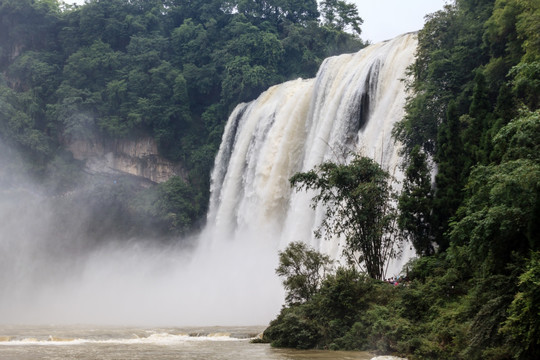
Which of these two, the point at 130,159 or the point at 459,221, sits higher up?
the point at 130,159

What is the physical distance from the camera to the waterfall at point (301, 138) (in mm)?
25859

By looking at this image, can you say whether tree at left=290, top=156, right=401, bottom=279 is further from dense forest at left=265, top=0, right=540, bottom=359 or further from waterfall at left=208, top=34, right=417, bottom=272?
waterfall at left=208, top=34, right=417, bottom=272

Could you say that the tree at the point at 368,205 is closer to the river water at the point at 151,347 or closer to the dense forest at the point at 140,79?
the river water at the point at 151,347

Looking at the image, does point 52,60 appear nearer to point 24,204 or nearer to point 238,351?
point 24,204

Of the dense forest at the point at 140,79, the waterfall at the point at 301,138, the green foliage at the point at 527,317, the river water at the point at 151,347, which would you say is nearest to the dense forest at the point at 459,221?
the green foliage at the point at 527,317

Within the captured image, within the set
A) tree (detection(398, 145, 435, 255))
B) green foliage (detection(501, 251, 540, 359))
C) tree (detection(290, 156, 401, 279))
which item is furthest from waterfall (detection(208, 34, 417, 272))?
green foliage (detection(501, 251, 540, 359))

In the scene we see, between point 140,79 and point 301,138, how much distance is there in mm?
22791

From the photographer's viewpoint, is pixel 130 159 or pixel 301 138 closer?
pixel 301 138

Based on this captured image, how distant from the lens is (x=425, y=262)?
17.0 m

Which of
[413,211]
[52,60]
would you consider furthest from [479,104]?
[52,60]

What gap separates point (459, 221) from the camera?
1438 cm

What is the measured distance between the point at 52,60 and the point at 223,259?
2603 centimetres

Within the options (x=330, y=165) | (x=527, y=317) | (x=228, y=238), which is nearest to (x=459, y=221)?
(x=527, y=317)

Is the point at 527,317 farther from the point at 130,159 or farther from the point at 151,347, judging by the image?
the point at 130,159
